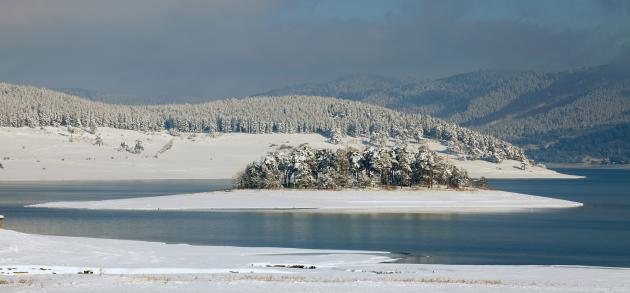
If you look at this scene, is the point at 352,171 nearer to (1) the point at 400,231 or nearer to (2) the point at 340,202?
(2) the point at 340,202

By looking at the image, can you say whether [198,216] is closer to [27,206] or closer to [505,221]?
[27,206]

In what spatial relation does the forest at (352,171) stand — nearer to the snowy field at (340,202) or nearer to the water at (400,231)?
the snowy field at (340,202)

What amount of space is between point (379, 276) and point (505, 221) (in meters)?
46.5

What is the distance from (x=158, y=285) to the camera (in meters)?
33.5

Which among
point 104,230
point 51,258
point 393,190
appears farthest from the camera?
point 393,190

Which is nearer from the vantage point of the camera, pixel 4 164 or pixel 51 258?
pixel 51 258

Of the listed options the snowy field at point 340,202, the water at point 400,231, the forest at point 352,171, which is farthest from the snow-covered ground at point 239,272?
the forest at point 352,171

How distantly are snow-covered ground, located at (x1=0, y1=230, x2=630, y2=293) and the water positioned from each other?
676cm

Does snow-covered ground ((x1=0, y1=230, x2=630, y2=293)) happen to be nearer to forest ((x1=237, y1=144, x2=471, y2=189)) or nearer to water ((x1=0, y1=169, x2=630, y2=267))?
water ((x1=0, y1=169, x2=630, y2=267))

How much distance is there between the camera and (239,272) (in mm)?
41688

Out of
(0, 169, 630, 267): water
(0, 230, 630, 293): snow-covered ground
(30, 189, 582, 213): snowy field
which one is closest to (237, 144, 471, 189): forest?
(30, 189, 582, 213): snowy field

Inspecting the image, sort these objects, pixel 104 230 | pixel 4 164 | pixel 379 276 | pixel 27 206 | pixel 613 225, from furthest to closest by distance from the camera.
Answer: pixel 4 164
pixel 27 206
pixel 613 225
pixel 104 230
pixel 379 276

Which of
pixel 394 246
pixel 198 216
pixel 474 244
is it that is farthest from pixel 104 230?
pixel 474 244

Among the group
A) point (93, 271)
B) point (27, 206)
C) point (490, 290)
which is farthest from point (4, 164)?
point (490, 290)
